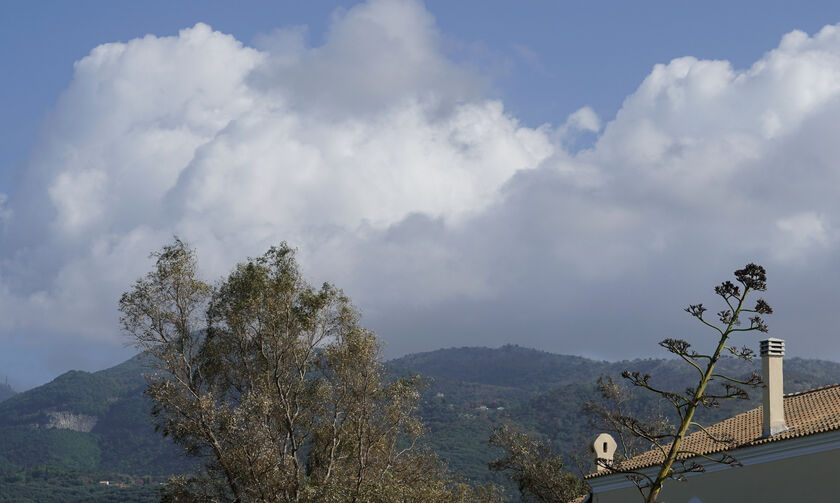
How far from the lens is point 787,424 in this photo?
29141 mm

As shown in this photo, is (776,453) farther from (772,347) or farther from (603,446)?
(603,446)

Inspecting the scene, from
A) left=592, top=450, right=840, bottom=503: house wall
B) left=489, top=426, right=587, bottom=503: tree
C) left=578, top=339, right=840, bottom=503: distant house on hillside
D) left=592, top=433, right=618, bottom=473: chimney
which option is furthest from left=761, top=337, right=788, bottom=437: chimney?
left=489, top=426, right=587, bottom=503: tree

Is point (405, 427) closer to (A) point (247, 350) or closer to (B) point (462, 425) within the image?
(A) point (247, 350)

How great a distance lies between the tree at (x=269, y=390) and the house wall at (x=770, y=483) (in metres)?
9.68

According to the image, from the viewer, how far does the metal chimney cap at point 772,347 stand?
95.1 feet

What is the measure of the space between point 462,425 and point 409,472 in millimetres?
132139

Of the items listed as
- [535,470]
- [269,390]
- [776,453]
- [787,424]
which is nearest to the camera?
[776,453]

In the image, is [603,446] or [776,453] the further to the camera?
[603,446]

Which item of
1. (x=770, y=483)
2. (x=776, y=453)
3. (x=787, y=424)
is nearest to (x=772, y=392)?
(x=787, y=424)

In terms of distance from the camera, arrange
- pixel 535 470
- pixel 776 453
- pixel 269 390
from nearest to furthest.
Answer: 1. pixel 776 453
2. pixel 269 390
3. pixel 535 470

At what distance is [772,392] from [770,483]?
2928 millimetres

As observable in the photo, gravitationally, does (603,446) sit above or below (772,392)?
below

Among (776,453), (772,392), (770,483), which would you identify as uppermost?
(772,392)

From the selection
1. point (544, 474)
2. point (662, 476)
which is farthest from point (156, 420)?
point (662, 476)
